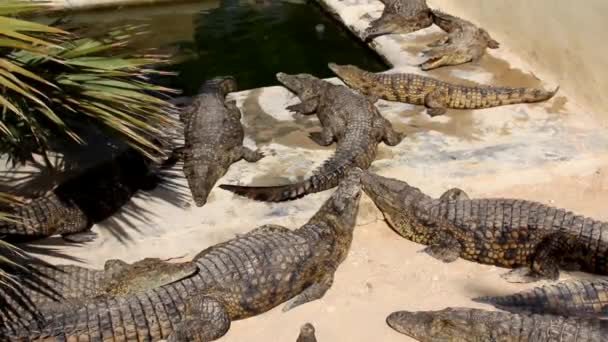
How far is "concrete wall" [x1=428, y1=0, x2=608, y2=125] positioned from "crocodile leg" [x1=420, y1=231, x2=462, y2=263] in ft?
9.12

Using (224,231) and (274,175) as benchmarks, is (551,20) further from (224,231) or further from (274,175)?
(224,231)

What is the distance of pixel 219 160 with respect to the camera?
6422mm

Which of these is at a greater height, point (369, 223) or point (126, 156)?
point (126, 156)

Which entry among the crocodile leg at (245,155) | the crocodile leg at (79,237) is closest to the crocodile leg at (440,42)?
the crocodile leg at (245,155)

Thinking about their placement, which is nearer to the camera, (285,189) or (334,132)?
(285,189)

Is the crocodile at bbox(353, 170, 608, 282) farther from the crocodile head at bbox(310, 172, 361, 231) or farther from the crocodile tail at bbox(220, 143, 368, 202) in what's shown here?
the crocodile tail at bbox(220, 143, 368, 202)

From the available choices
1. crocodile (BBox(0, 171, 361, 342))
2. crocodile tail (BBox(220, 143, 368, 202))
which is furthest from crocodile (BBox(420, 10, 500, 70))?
crocodile (BBox(0, 171, 361, 342))

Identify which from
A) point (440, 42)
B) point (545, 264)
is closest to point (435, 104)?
point (440, 42)

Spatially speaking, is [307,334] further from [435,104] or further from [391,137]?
[435,104]

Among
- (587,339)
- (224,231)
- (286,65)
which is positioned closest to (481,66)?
(286,65)

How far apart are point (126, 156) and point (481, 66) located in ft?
15.6

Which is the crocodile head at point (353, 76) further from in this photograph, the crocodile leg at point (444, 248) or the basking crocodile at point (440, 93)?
the crocodile leg at point (444, 248)

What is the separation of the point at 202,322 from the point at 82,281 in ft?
3.05

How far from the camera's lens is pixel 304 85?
8008 millimetres
